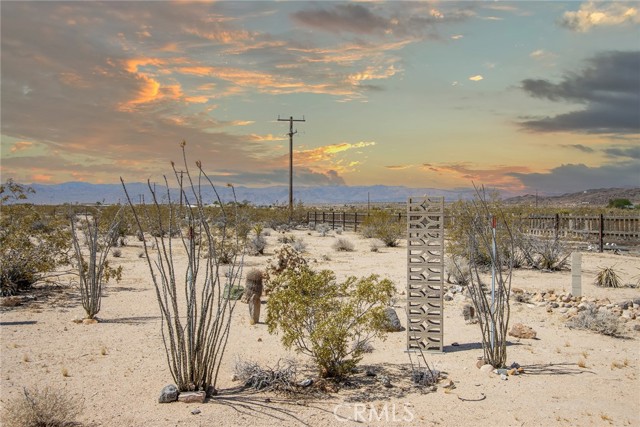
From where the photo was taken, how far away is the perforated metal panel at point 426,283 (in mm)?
8578

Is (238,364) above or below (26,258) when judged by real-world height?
below

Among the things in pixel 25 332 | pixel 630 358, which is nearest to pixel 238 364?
pixel 25 332

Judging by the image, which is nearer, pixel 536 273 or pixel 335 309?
pixel 335 309

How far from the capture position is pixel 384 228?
2900 centimetres

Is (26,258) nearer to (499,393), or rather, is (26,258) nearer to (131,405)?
(131,405)

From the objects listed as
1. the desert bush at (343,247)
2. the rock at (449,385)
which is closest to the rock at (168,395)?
the rock at (449,385)

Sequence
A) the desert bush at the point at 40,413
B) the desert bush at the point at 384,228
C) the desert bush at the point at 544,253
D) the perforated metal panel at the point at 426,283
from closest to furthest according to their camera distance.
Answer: the desert bush at the point at 40,413, the perforated metal panel at the point at 426,283, the desert bush at the point at 544,253, the desert bush at the point at 384,228

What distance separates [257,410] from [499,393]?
3052 millimetres

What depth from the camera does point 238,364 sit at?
7340mm

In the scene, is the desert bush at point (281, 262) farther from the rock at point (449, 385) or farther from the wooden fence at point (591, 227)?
the wooden fence at point (591, 227)

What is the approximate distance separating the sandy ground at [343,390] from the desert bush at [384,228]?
53.1 ft

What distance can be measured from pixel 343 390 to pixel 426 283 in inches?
103

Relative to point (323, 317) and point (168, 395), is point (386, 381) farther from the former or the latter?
point (168, 395)

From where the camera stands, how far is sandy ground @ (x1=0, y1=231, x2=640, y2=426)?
19.9 ft
